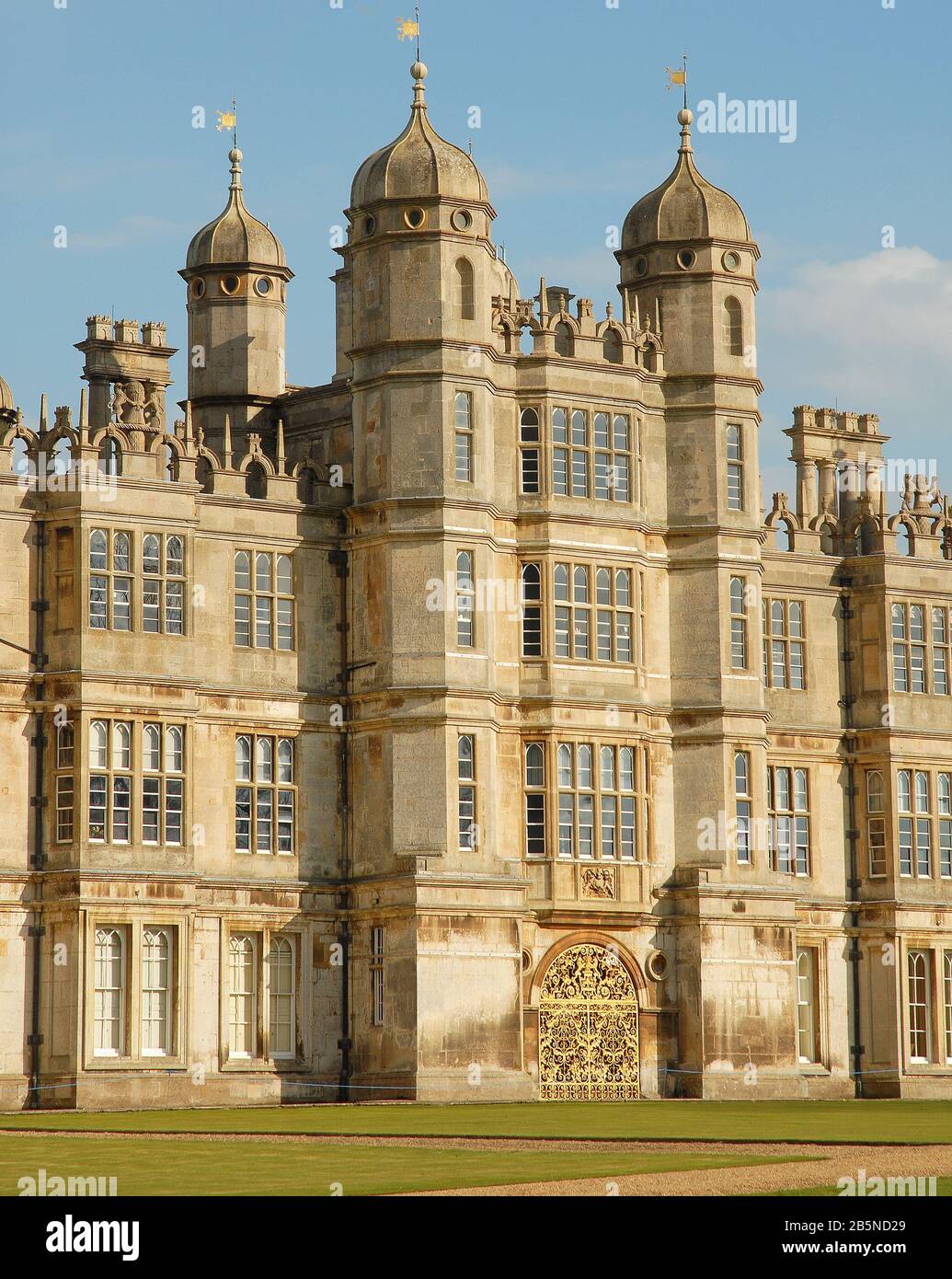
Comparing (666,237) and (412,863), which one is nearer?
(412,863)

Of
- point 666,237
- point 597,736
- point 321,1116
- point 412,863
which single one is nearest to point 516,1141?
point 321,1116

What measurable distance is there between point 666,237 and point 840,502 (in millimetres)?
10556

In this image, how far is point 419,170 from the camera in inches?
1922

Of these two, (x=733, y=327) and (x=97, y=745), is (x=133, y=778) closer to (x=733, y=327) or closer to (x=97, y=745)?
(x=97, y=745)

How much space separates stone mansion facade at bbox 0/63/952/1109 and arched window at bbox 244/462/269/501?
0.31ft

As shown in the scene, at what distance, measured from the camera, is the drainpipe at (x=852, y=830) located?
5494 cm

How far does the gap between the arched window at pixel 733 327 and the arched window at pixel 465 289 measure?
6.71 metres

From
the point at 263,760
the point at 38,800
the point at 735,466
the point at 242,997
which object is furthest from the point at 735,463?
the point at 38,800

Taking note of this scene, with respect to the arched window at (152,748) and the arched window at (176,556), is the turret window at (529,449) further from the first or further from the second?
the arched window at (152,748)

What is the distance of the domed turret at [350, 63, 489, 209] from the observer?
4869 centimetres

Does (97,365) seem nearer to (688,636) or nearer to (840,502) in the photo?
(688,636)

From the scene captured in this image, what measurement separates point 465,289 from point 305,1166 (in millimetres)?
25638

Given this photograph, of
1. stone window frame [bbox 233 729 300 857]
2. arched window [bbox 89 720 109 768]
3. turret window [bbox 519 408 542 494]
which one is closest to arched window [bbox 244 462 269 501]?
stone window frame [bbox 233 729 300 857]
